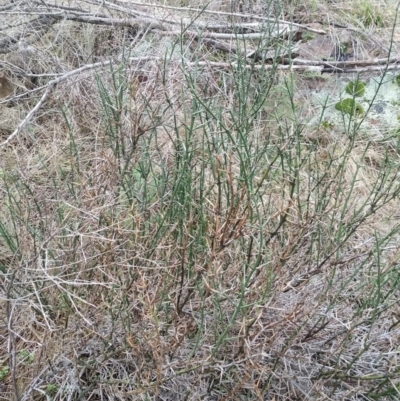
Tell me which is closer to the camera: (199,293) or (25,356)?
(199,293)

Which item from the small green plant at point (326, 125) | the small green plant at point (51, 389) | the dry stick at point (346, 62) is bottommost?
the small green plant at point (51, 389)

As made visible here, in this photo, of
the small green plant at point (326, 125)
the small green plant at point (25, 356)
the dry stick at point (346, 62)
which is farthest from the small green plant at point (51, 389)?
the dry stick at point (346, 62)

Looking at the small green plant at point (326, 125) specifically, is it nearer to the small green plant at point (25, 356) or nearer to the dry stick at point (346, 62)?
the dry stick at point (346, 62)

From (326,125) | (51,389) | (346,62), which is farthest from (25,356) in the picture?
(346,62)

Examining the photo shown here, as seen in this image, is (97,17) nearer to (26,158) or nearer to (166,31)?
(166,31)

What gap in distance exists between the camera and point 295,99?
3.30 meters

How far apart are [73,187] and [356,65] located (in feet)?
7.04

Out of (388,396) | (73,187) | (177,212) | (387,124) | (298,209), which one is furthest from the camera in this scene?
(387,124)

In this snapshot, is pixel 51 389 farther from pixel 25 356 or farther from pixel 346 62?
pixel 346 62

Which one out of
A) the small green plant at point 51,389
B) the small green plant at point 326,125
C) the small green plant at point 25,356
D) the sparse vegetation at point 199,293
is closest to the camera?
the sparse vegetation at point 199,293

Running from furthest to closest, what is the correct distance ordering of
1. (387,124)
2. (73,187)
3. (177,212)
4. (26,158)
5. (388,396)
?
(387,124)
(26,158)
(73,187)
(177,212)
(388,396)

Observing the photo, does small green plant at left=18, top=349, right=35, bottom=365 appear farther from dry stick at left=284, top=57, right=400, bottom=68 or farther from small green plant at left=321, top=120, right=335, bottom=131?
dry stick at left=284, top=57, right=400, bottom=68

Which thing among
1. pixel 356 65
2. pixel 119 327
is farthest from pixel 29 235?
pixel 356 65

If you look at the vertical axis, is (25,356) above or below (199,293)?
below
